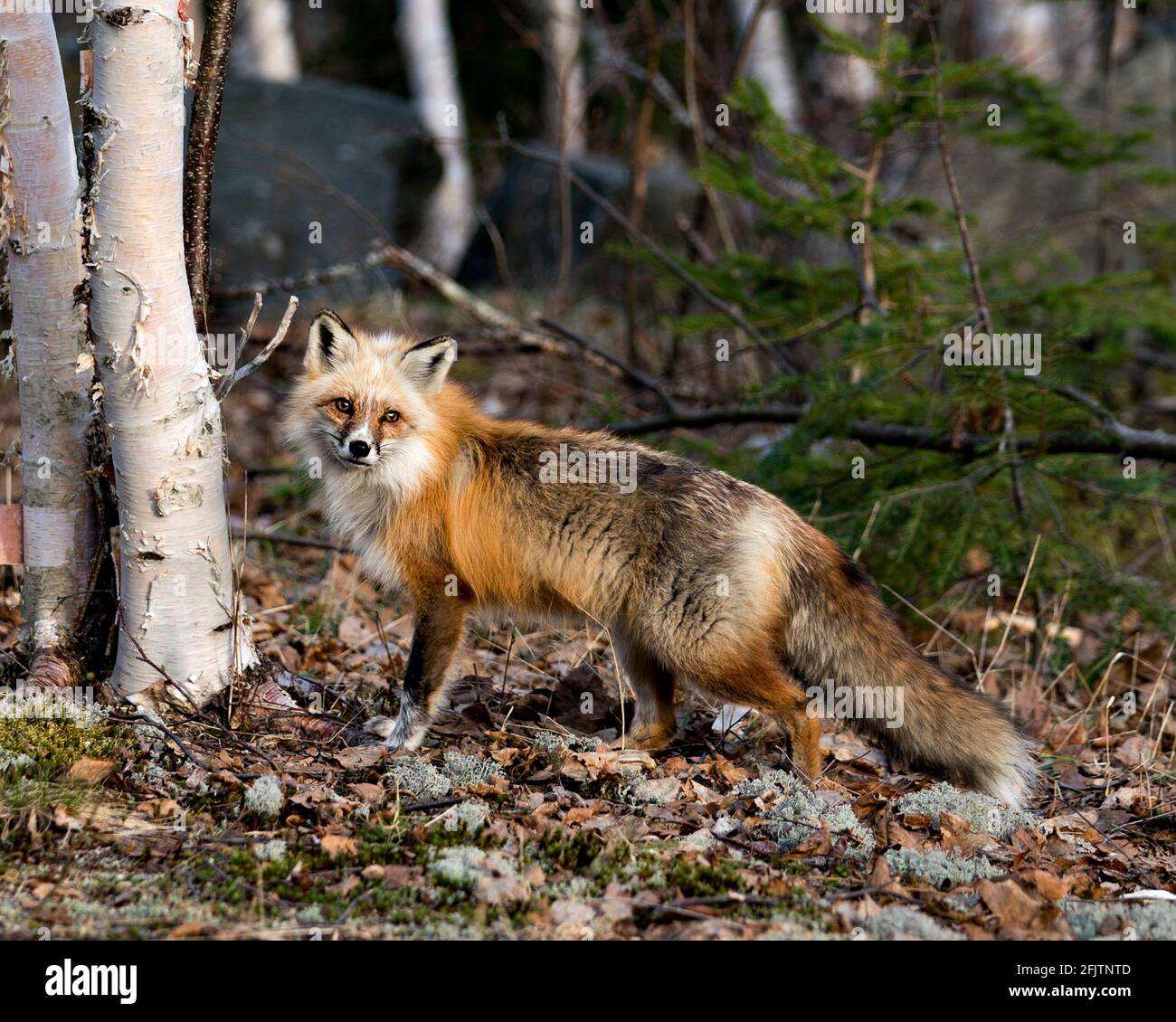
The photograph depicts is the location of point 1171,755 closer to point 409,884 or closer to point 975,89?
point 409,884

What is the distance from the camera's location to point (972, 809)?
186 inches

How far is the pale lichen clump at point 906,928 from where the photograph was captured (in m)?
3.54

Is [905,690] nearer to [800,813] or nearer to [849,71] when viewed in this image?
[800,813]

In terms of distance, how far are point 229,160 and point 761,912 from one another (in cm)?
1285

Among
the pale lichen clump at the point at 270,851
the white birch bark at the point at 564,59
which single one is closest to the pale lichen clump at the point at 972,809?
the pale lichen clump at the point at 270,851

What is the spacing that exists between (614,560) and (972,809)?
1.84 meters

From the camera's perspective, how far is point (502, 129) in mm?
8461

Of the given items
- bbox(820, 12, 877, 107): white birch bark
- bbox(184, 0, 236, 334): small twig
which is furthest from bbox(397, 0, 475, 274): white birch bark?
bbox(184, 0, 236, 334): small twig

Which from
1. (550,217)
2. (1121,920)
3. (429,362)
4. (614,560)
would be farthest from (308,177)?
(1121,920)

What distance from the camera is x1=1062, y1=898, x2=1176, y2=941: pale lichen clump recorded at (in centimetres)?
369

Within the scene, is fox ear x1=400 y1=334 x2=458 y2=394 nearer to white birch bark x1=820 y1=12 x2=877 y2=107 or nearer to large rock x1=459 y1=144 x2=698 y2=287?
large rock x1=459 y1=144 x2=698 y2=287

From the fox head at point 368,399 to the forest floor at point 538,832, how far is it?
1.17m

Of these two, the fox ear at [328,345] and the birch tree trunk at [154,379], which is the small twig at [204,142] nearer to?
the birch tree trunk at [154,379]

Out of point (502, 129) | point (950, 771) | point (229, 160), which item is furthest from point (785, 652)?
point (229, 160)
